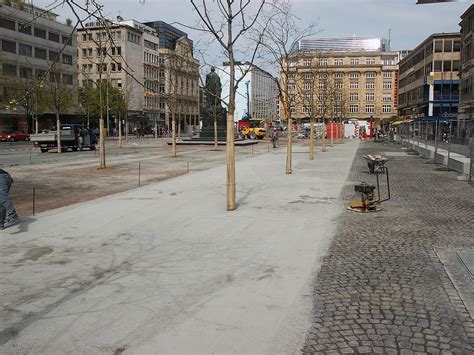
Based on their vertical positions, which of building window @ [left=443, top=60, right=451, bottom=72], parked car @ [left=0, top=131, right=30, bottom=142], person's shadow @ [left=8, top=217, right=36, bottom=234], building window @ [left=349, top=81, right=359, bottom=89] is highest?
building window @ [left=349, top=81, right=359, bottom=89]

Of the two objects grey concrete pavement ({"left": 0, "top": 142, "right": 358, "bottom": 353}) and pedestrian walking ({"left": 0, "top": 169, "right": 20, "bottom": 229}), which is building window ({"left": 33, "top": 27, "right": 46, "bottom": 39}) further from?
pedestrian walking ({"left": 0, "top": 169, "right": 20, "bottom": 229})

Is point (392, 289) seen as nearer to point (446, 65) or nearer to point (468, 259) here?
point (468, 259)

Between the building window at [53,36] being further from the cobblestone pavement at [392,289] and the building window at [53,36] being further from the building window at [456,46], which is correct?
the cobblestone pavement at [392,289]

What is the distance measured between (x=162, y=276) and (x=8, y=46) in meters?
69.3

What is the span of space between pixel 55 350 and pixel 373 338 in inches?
105

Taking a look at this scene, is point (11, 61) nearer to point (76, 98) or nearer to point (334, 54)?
point (76, 98)

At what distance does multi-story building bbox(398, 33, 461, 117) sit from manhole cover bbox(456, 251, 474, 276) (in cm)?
7683

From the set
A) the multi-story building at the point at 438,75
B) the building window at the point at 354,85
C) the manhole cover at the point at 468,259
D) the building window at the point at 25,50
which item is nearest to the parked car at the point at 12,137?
the building window at the point at 25,50

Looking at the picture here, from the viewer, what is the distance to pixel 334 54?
12725 cm

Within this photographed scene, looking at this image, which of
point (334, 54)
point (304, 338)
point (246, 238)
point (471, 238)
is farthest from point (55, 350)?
point (334, 54)

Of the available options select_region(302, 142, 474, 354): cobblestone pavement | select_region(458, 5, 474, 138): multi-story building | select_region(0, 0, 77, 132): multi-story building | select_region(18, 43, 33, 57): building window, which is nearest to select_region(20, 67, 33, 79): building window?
select_region(0, 0, 77, 132): multi-story building

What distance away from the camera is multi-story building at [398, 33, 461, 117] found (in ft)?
264

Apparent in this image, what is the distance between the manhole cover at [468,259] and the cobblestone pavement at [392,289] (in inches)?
12.6

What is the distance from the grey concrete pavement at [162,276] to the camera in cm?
437
